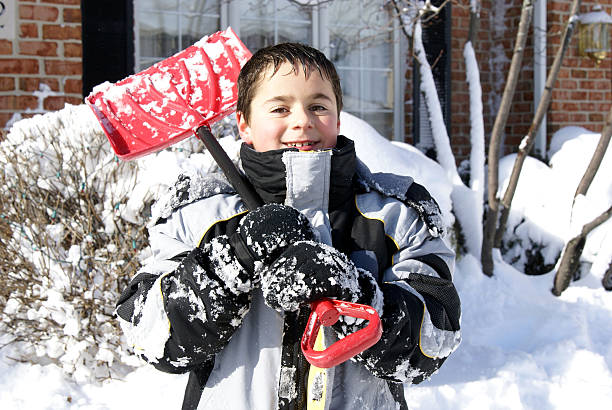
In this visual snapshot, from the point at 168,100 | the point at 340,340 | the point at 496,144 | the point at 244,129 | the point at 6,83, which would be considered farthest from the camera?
the point at 496,144

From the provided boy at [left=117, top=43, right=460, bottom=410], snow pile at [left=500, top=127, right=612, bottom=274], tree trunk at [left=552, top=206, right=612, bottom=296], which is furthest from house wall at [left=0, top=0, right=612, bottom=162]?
boy at [left=117, top=43, right=460, bottom=410]

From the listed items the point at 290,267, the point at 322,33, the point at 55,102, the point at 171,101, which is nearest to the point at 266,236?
the point at 290,267

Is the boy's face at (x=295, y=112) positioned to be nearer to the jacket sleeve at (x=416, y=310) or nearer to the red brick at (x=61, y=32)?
the jacket sleeve at (x=416, y=310)

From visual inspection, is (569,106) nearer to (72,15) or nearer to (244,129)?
(72,15)

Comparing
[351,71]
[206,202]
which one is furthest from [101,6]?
[206,202]

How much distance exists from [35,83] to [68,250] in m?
1.61

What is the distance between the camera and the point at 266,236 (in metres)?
1.17

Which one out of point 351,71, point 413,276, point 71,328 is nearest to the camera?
point 413,276

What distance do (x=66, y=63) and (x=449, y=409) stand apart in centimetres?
303

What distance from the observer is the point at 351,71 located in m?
5.50

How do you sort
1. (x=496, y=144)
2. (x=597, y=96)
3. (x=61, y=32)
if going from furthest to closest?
1. (x=597, y=96)
2. (x=496, y=144)
3. (x=61, y=32)

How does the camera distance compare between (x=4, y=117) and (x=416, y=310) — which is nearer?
(x=416, y=310)

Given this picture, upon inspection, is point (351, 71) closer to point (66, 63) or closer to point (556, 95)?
point (556, 95)

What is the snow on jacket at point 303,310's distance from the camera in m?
1.24
